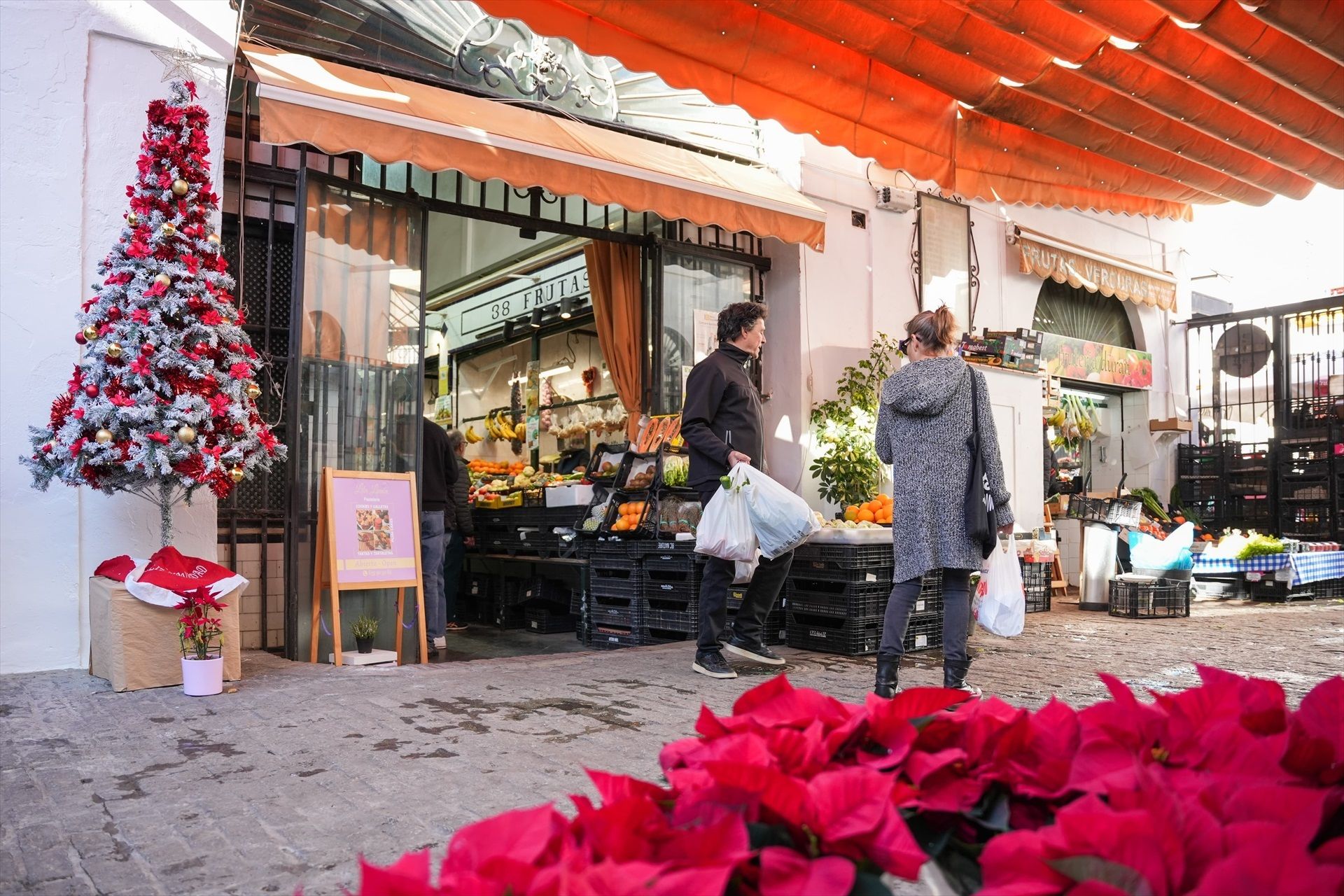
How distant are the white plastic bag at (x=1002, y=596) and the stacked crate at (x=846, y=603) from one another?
Answer: 125 centimetres

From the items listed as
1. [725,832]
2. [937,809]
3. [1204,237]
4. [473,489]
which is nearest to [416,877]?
[725,832]

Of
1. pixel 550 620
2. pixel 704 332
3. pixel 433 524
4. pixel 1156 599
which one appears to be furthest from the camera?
pixel 704 332

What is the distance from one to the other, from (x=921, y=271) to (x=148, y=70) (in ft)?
23.4

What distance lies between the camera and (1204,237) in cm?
1448

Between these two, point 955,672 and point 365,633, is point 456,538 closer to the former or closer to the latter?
point 365,633

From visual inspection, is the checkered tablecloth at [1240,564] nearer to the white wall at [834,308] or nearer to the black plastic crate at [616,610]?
the white wall at [834,308]

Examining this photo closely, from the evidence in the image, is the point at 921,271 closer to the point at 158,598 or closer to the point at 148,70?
the point at 148,70

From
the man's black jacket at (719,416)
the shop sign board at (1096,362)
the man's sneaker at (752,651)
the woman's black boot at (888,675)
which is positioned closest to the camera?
the woman's black boot at (888,675)

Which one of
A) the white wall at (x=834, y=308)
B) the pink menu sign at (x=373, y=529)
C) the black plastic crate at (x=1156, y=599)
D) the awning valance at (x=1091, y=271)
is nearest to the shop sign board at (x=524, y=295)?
the white wall at (x=834, y=308)

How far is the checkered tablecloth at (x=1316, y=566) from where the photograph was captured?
1087 centimetres

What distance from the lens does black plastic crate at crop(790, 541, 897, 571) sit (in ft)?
21.0

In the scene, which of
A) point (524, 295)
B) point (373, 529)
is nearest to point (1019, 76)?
point (373, 529)

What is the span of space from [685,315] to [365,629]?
4.20 meters

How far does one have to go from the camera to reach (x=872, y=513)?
7652mm
